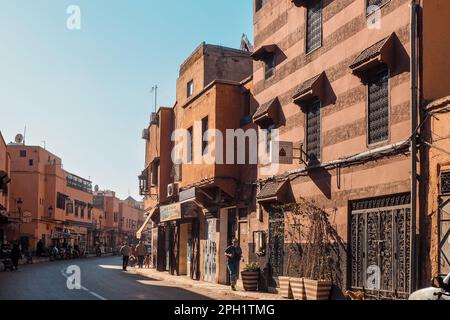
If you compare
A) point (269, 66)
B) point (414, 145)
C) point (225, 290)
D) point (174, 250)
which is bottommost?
point (225, 290)

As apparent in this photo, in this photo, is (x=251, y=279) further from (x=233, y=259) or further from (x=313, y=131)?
(x=313, y=131)

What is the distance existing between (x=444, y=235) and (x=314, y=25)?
827 centimetres

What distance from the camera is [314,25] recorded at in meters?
18.5

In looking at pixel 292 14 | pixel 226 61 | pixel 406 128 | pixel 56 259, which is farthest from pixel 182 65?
pixel 56 259

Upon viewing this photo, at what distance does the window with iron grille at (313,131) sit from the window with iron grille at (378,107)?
2712 millimetres

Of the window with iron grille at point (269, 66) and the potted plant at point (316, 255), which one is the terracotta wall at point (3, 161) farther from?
the potted plant at point (316, 255)

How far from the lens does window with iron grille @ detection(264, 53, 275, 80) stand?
21188 millimetres

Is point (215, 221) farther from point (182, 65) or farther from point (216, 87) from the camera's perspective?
point (182, 65)

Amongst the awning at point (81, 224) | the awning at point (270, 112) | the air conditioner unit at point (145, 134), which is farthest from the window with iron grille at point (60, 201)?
the awning at point (270, 112)

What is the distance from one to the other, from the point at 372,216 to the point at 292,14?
7748 mm

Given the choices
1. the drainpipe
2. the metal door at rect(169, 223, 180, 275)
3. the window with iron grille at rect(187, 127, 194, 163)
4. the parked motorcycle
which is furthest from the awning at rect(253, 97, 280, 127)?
the metal door at rect(169, 223, 180, 275)

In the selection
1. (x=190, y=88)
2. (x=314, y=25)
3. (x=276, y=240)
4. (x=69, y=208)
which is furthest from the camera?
(x=69, y=208)

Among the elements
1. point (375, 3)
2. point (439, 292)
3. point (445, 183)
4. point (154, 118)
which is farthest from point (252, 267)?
point (154, 118)

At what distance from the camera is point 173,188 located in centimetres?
3033
